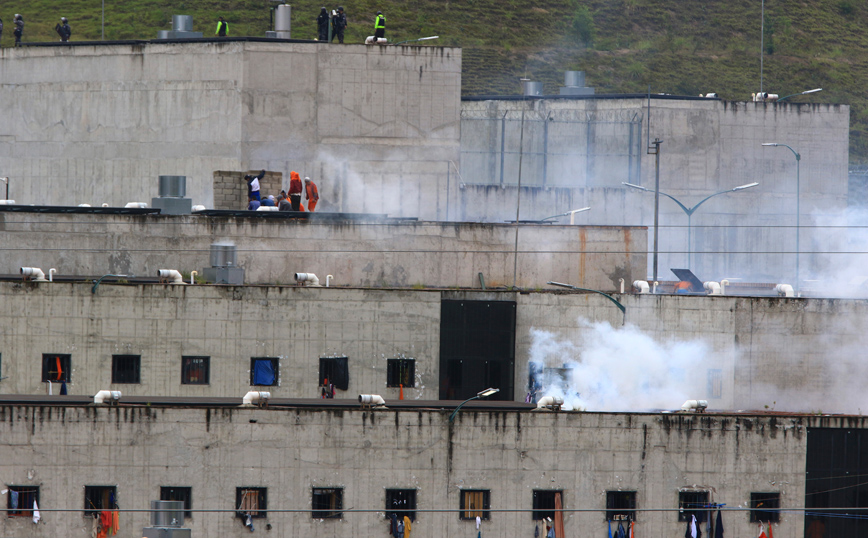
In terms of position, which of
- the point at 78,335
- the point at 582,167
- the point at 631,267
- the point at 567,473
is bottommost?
the point at 567,473

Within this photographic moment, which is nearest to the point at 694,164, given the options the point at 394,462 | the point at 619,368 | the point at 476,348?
the point at 619,368

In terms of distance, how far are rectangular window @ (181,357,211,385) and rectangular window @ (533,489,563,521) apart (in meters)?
11.5

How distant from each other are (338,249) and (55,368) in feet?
35.2

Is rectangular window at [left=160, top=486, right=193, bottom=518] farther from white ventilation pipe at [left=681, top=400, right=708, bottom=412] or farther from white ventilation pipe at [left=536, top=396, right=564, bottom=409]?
white ventilation pipe at [left=681, top=400, right=708, bottom=412]

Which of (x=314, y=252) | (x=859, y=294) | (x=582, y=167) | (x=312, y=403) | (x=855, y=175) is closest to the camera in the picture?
(x=312, y=403)

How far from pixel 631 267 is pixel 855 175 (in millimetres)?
48050

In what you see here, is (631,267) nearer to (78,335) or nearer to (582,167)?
(78,335)

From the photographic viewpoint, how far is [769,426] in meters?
30.0

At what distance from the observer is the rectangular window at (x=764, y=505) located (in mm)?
30141

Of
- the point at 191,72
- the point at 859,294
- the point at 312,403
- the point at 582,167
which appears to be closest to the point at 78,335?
the point at 312,403

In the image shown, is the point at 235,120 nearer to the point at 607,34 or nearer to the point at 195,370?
the point at 195,370

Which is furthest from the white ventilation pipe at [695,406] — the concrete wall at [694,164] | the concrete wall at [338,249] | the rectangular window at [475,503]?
the concrete wall at [694,164]

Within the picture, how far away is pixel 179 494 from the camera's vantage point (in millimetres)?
28031

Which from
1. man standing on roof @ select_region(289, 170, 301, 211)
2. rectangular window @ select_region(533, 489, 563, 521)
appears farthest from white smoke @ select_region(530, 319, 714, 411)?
man standing on roof @ select_region(289, 170, 301, 211)
